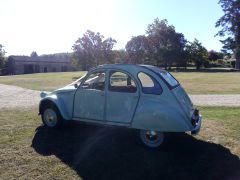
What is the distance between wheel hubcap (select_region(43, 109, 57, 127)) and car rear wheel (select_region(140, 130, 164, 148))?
2.51 meters

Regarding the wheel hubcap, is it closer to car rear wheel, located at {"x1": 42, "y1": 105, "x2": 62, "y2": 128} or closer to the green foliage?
car rear wheel, located at {"x1": 42, "y1": 105, "x2": 62, "y2": 128}

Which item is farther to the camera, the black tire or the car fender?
the black tire

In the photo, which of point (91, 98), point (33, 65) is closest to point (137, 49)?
point (33, 65)

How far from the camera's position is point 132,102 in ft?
21.6

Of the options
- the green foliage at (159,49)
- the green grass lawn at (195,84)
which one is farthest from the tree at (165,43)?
the green grass lawn at (195,84)

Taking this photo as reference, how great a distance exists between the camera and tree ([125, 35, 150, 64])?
76.6 metres

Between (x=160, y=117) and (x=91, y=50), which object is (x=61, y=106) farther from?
(x=91, y=50)

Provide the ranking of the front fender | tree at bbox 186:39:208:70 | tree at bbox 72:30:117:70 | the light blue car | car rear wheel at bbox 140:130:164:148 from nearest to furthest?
the light blue car → car rear wheel at bbox 140:130:164:148 → the front fender → tree at bbox 72:30:117:70 → tree at bbox 186:39:208:70

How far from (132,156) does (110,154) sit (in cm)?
43

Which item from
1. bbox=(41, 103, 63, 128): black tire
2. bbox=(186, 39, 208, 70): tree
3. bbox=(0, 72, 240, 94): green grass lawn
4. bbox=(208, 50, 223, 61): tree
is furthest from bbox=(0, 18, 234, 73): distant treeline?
bbox=(41, 103, 63, 128): black tire

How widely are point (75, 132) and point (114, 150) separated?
1.72m

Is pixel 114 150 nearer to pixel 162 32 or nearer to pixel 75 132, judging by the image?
pixel 75 132

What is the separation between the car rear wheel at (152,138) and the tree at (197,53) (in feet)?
249

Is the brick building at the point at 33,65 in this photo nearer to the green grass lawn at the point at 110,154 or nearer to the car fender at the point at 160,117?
the green grass lawn at the point at 110,154
